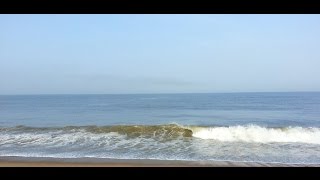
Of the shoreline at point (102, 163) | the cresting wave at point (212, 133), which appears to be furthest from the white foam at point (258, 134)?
the shoreline at point (102, 163)

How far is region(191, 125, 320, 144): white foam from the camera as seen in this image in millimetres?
9227

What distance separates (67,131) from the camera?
10711 millimetres

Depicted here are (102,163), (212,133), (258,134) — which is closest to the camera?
(102,163)

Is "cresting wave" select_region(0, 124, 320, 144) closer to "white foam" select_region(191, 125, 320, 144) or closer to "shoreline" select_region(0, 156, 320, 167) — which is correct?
"white foam" select_region(191, 125, 320, 144)

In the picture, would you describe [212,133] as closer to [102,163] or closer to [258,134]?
[258,134]

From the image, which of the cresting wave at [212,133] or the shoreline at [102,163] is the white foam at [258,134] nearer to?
the cresting wave at [212,133]

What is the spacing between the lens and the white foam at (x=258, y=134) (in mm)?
9227

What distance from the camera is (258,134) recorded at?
9.93m

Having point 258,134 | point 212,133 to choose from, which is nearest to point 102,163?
point 212,133

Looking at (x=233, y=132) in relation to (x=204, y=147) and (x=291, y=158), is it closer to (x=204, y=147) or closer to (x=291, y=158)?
(x=204, y=147)

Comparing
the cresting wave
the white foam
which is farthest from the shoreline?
the white foam

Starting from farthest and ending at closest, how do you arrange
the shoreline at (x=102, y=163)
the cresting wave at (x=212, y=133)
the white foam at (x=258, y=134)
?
the cresting wave at (x=212, y=133), the white foam at (x=258, y=134), the shoreline at (x=102, y=163)
